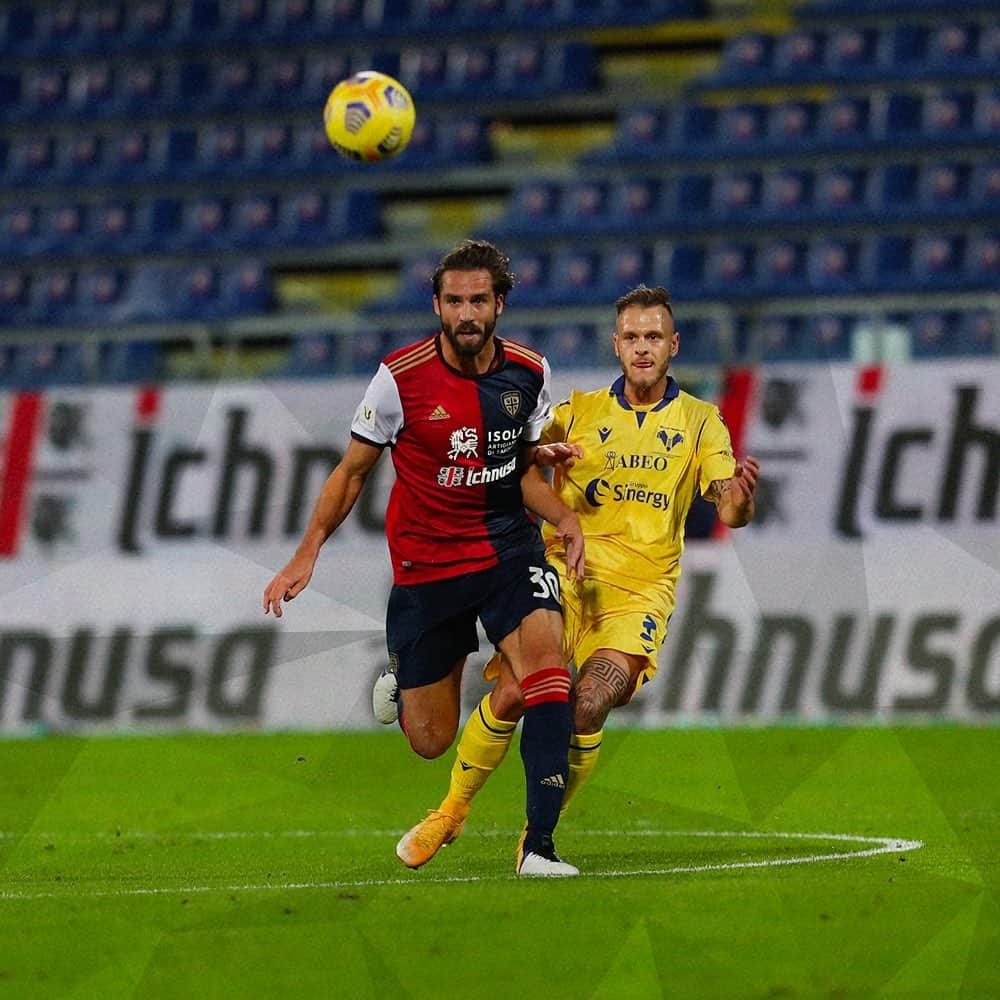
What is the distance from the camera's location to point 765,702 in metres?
13.6

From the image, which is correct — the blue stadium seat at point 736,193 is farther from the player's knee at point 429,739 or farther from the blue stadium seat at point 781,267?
the player's knee at point 429,739

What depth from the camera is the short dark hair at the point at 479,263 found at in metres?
7.39

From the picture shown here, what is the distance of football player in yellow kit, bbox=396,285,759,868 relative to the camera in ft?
26.6

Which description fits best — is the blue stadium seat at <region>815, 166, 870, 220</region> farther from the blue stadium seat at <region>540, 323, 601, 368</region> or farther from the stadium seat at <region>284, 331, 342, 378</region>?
the stadium seat at <region>284, 331, 342, 378</region>

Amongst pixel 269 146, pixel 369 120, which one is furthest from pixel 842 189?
pixel 369 120

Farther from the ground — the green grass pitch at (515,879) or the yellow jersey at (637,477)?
the yellow jersey at (637,477)

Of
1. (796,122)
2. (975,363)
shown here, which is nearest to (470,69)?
(796,122)

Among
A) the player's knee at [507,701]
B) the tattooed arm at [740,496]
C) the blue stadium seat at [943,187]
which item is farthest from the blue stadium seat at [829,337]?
the player's knee at [507,701]

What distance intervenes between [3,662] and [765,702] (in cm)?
559

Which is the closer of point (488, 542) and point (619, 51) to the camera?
point (488, 542)

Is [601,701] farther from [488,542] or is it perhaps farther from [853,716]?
[853,716]

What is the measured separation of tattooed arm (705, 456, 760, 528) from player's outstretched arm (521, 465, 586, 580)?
1.94 feet

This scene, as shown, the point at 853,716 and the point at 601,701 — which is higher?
the point at 601,701

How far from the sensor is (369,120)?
959cm
